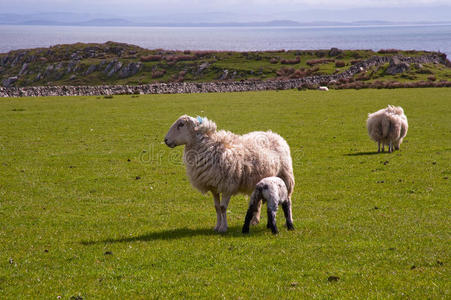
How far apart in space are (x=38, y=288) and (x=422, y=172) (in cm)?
1397

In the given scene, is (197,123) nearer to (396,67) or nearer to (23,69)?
(396,67)

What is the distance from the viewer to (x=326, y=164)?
1881 cm

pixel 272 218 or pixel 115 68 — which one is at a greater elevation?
pixel 115 68

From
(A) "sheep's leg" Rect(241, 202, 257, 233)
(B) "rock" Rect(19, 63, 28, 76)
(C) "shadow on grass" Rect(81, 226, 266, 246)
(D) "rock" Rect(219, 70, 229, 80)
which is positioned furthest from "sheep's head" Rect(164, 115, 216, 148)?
(B) "rock" Rect(19, 63, 28, 76)

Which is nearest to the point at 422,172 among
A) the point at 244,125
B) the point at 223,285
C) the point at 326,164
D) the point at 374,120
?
the point at 326,164

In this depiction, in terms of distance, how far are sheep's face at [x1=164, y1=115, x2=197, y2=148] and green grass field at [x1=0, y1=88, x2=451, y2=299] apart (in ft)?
6.75

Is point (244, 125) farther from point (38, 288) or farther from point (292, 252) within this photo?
point (38, 288)

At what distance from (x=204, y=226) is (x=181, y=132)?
230cm

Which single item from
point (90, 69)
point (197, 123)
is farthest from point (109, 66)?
point (197, 123)

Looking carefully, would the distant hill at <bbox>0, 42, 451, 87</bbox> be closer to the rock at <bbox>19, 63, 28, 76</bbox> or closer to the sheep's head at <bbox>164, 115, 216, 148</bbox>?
the rock at <bbox>19, 63, 28, 76</bbox>

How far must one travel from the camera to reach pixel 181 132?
10758 mm

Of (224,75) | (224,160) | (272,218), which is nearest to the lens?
(272,218)

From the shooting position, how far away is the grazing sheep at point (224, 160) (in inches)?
406

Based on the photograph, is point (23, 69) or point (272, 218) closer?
point (272, 218)
